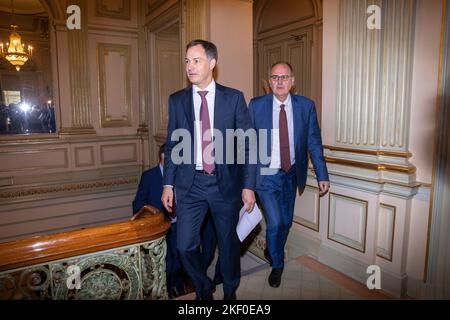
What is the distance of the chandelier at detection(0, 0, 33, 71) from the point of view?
16.5 feet

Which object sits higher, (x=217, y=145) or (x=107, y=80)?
A: (x=107, y=80)

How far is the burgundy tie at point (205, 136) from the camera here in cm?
203

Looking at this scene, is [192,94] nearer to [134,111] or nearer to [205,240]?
[205,240]

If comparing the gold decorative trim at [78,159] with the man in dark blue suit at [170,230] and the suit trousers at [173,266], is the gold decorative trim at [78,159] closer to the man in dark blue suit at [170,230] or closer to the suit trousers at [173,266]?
the man in dark blue suit at [170,230]

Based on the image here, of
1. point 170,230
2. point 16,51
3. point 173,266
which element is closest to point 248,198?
point 170,230

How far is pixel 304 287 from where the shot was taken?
2443 mm

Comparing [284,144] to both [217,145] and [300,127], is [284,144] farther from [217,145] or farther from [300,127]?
[217,145]

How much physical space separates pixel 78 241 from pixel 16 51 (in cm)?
466

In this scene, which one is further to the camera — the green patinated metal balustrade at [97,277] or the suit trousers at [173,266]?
the suit trousers at [173,266]

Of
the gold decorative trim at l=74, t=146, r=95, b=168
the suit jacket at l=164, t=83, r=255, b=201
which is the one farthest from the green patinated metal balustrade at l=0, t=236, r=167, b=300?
the gold decorative trim at l=74, t=146, r=95, b=168

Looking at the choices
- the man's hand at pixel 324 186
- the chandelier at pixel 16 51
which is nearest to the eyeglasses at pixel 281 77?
the man's hand at pixel 324 186

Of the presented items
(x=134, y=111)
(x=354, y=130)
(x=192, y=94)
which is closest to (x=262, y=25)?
(x=134, y=111)

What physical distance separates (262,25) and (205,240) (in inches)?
185

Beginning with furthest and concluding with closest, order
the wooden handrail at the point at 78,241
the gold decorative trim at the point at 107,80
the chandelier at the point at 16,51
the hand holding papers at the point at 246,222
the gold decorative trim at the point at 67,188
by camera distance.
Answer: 1. the gold decorative trim at the point at 107,80
2. the chandelier at the point at 16,51
3. the gold decorative trim at the point at 67,188
4. the hand holding papers at the point at 246,222
5. the wooden handrail at the point at 78,241
